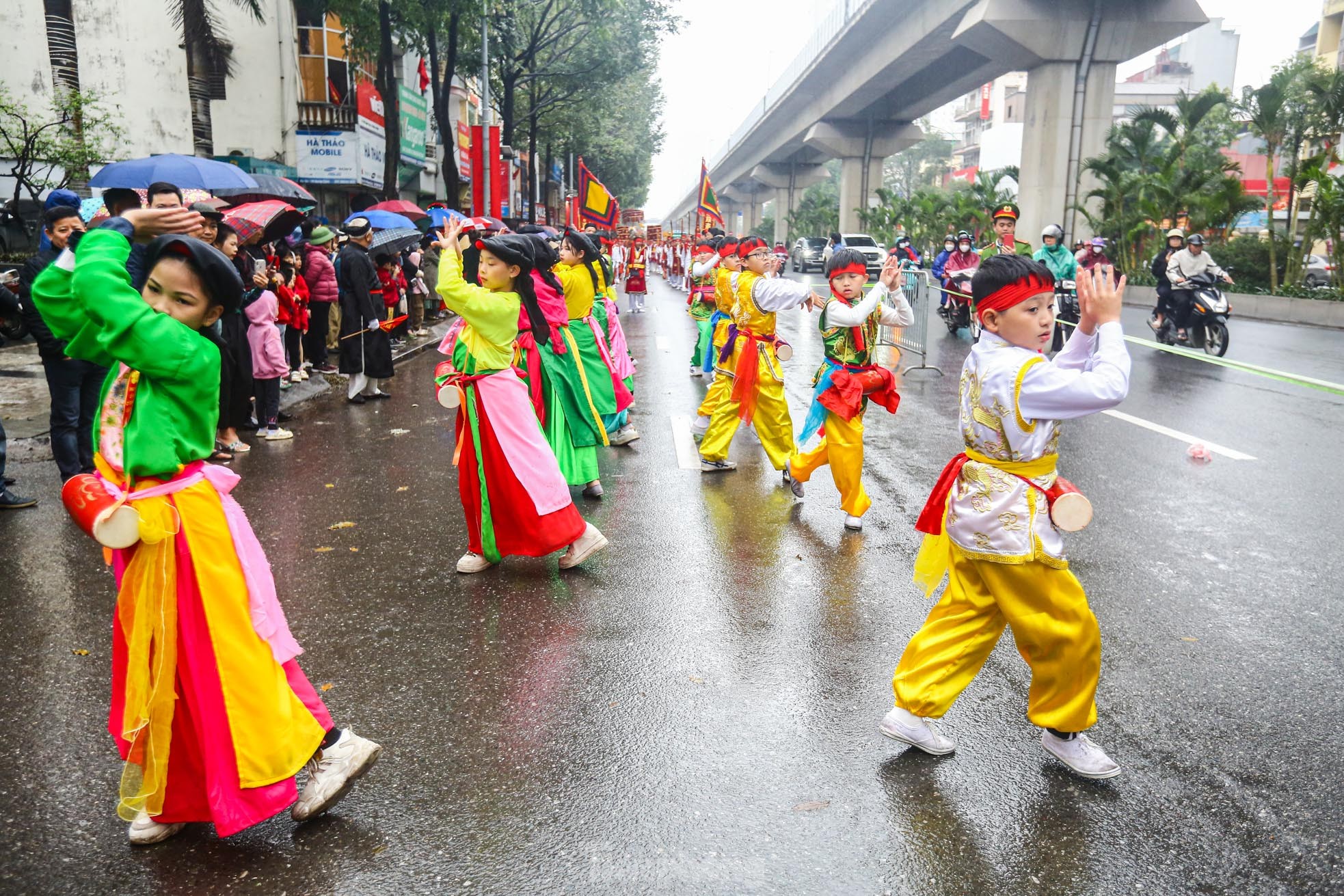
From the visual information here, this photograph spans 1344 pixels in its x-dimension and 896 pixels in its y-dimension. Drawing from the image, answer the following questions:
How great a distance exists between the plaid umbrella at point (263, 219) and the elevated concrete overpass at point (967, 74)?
19.8 metres

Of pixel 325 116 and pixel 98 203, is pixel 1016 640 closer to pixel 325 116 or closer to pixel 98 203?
pixel 98 203

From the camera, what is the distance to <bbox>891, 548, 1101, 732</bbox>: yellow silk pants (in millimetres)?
3066

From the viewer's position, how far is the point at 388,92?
18.2 meters

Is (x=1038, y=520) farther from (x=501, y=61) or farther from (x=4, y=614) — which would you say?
(x=501, y=61)

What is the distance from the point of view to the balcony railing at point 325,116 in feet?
82.2

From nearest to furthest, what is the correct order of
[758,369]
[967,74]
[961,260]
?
[758,369] → [961,260] → [967,74]

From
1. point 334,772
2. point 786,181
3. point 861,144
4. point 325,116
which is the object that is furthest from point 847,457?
point 786,181

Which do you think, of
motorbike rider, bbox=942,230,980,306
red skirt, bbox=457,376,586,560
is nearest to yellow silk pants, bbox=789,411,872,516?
red skirt, bbox=457,376,586,560

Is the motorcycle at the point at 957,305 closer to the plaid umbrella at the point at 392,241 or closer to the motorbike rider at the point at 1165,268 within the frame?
the motorbike rider at the point at 1165,268

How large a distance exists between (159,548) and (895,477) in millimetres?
5534

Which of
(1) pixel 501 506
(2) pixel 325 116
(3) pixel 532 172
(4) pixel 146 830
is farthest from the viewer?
(3) pixel 532 172

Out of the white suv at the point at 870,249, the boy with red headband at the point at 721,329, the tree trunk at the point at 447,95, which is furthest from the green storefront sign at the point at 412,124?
the boy with red headband at the point at 721,329

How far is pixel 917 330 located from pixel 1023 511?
12225 millimetres

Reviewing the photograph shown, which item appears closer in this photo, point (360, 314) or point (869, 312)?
point (869, 312)
